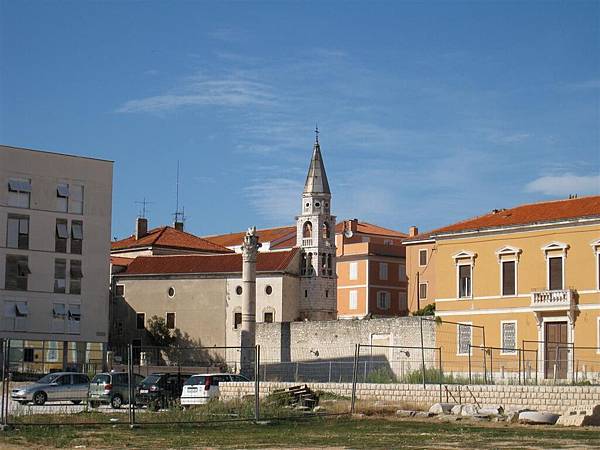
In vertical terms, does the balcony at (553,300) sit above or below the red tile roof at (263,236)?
below

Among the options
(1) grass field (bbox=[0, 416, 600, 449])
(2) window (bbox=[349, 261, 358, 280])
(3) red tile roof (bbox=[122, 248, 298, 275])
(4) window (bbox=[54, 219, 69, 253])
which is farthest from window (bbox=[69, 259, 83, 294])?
(1) grass field (bbox=[0, 416, 600, 449])

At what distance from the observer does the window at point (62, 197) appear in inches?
2771

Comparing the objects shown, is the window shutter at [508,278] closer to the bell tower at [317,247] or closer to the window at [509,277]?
the window at [509,277]

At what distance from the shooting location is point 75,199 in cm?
7125

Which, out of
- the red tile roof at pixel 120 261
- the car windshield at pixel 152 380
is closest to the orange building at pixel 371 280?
the red tile roof at pixel 120 261

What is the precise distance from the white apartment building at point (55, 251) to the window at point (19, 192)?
0.06 metres

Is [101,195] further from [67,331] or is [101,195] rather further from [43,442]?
[43,442]

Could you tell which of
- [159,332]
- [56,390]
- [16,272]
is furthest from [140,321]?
[56,390]

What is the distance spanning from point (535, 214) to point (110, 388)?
2521 cm

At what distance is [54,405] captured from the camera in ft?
127

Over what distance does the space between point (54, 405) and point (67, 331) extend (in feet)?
106

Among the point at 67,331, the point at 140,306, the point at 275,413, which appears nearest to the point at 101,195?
the point at 67,331

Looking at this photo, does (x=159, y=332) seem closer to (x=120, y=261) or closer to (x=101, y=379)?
(x=120, y=261)

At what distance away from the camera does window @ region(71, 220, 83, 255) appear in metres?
71.2
